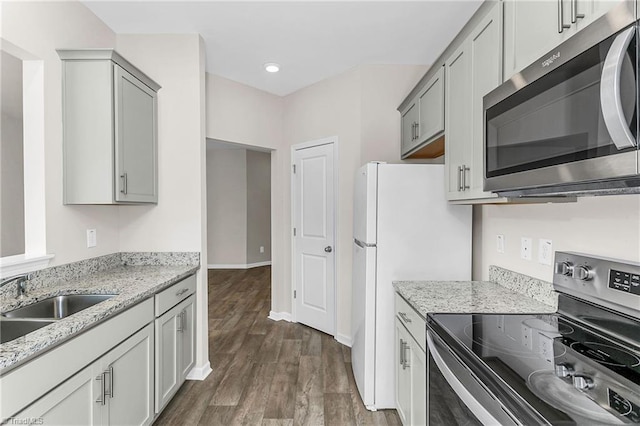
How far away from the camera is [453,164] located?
214 centimetres

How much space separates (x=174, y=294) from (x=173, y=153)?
3.75ft

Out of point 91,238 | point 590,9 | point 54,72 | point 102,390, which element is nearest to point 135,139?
point 54,72

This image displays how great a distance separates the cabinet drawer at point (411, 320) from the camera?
170cm

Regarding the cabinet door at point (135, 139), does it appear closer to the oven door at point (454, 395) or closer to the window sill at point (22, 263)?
the window sill at point (22, 263)

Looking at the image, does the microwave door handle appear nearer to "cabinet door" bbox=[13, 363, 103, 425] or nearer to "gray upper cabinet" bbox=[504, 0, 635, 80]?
"gray upper cabinet" bbox=[504, 0, 635, 80]

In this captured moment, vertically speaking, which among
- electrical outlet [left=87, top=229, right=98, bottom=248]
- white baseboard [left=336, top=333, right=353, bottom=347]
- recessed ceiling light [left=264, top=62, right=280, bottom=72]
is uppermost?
recessed ceiling light [left=264, top=62, right=280, bottom=72]

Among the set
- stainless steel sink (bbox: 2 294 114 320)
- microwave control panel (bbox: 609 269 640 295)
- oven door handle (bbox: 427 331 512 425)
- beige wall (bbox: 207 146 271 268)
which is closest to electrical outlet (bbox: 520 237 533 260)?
microwave control panel (bbox: 609 269 640 295)

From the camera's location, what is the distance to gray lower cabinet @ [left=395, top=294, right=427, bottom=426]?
170 centimetres

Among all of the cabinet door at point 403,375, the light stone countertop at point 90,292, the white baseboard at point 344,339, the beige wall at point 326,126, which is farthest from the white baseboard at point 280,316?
the cabinet door at point 403,375

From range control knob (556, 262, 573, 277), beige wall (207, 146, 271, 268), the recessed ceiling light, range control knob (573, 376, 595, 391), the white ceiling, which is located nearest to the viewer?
range control knob (573, 376, 595, 391)

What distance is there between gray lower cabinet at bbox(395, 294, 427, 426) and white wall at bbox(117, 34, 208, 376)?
1.60 meters

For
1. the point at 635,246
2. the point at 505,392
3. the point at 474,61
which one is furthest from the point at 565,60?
the point at 505,392

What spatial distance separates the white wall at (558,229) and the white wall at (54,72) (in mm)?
2711

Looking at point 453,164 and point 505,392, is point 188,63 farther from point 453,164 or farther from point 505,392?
point 505,392
